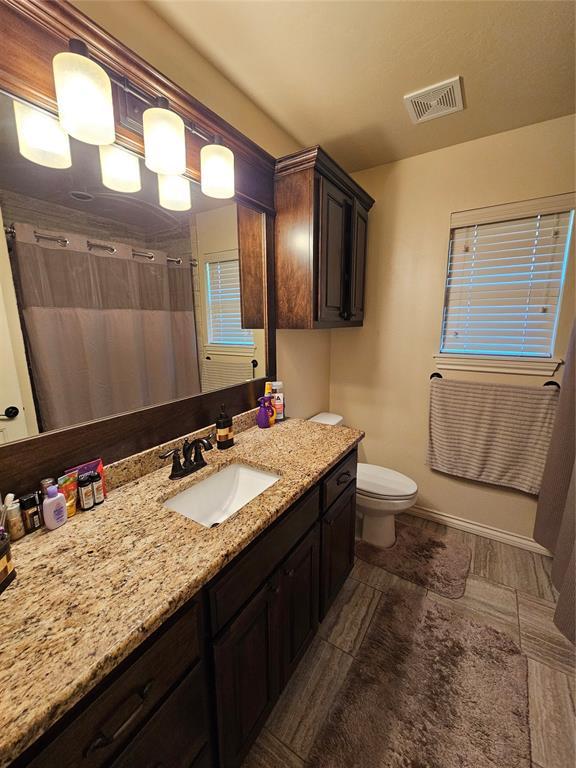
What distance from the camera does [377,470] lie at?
6.97 ft

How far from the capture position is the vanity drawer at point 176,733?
0.61 metres

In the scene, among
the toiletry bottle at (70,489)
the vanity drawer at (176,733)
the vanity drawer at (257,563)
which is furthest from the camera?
the toiletry bottle at (70,489)

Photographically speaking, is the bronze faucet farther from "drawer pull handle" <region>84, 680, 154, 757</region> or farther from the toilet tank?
the toilet tank

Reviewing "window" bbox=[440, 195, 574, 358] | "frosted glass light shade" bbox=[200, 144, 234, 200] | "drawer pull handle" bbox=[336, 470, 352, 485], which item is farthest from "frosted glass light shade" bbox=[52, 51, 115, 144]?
"window" bbox=[440, 195, 574, 358]

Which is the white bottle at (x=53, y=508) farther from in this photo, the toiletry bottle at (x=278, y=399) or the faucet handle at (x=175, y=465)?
the toiletry bottle at (x=278, y=399)

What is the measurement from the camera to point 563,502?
1.72 meters

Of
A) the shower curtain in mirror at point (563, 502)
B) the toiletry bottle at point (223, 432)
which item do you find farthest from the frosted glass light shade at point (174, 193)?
the shower curtain in mirror at point (563, 502)

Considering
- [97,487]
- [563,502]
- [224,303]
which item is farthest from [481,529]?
[97,487]

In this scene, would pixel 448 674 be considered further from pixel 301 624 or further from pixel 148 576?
pixel 148 576

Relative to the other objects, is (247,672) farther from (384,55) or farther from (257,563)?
(384,55)

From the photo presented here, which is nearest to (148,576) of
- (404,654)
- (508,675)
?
(404,654)

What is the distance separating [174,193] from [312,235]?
66 centimetres

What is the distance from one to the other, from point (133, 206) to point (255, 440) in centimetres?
108

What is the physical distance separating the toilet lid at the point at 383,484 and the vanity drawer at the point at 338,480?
39 cm
